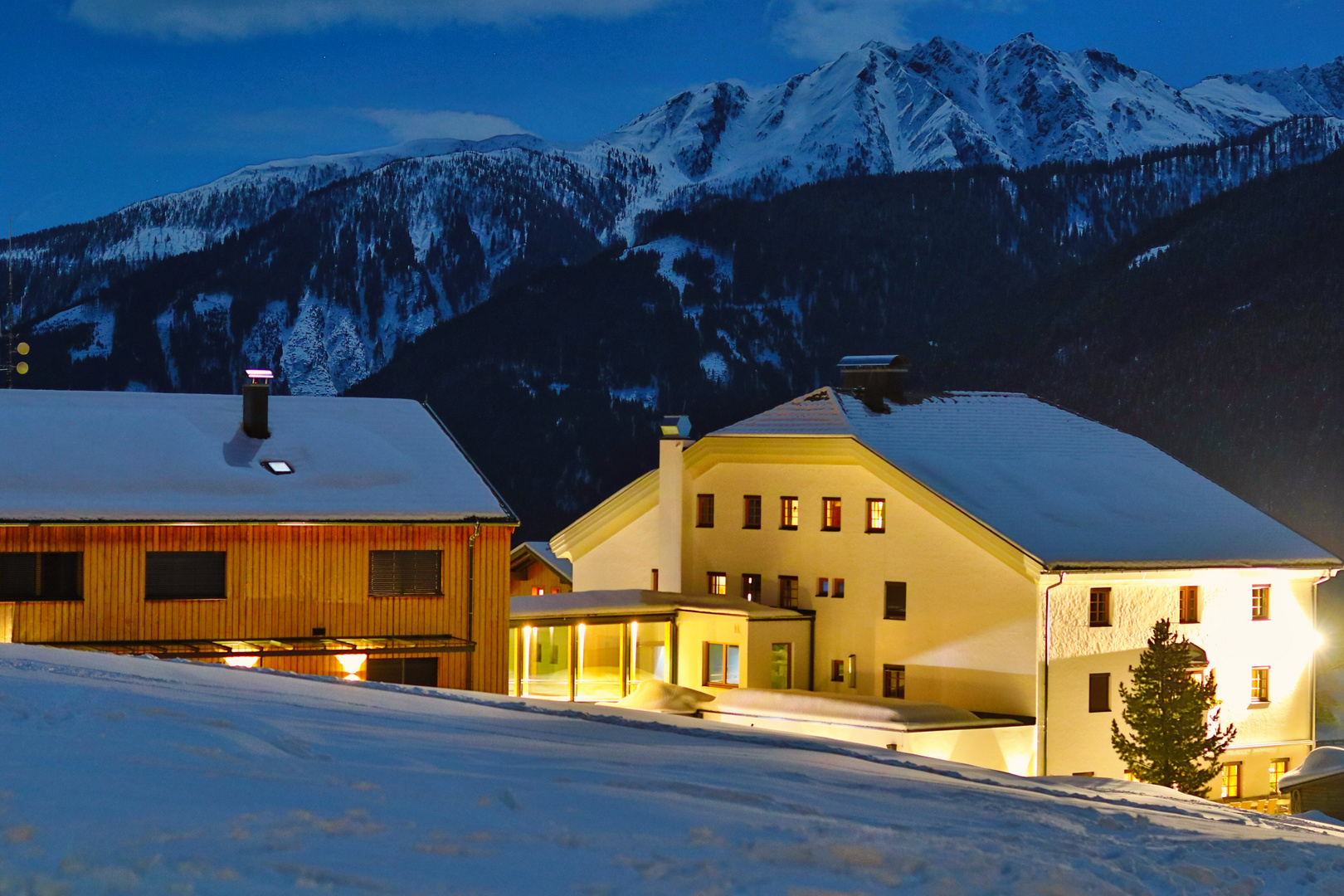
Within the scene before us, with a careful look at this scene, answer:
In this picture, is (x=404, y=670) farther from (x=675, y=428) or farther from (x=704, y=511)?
(x=675, y=428)

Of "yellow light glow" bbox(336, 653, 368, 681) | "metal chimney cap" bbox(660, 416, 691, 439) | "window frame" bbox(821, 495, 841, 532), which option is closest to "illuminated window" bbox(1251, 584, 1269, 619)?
"window frame" bbox(821, 495, 841, 532)

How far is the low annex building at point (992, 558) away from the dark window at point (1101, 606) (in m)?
0.04

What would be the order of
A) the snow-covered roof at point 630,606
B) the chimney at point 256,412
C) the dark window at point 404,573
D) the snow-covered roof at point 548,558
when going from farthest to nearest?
1. the snow-covered roof at point 548,558
2. the snow-covered roof at point 630,606
3. the chimney at point 256,412
4. the dark window at point 404,573

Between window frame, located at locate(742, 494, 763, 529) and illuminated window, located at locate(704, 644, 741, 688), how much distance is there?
170 inches

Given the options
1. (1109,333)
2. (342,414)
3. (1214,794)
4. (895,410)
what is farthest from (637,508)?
(1109,333)

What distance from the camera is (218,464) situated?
97.6ft

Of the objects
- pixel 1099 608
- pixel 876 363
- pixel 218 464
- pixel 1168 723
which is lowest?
pixel 1168 723

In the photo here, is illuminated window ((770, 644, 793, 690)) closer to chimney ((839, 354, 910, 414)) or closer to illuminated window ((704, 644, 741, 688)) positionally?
illuminated window ((704, 644, 741, 688))

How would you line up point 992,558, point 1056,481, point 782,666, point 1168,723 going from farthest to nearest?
point 1056,481
point 782,666
point 992,558
point 1168,723

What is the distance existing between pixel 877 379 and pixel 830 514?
525cm

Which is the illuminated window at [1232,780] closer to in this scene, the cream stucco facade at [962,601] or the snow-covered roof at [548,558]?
the cream stucco facade at [962,601]

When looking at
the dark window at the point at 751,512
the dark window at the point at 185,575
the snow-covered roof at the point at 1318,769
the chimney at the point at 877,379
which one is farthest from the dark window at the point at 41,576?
the snow-covered roof at the point at 1318,769

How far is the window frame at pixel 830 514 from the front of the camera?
131ft

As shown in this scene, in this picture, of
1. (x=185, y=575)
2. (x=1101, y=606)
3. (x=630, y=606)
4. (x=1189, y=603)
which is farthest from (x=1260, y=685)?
(x=185, y=575)
